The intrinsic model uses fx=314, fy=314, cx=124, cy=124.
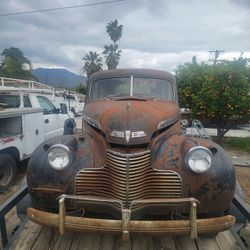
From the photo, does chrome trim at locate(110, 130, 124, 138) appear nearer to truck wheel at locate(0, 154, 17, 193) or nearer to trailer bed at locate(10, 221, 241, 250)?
trailer bed at locate(10, 221, 241, 250)

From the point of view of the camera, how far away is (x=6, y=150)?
20.6ft

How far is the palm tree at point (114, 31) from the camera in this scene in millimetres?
49062

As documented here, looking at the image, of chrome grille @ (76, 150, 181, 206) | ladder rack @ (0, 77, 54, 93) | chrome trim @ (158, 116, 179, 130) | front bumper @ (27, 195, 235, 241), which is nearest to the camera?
front bumper @ (27, 195, 235, 241)

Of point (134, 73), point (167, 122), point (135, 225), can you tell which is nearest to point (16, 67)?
point (134, 73)

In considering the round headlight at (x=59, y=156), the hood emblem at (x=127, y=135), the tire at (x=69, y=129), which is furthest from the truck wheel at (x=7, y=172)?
the hood emblem at (x=127, y=135)

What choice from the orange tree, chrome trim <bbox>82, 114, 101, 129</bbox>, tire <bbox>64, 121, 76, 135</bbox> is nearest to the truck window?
tire <bbox>64, 121, 76, 135</bbox>

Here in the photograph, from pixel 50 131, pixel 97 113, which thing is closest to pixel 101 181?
pixel 97 113

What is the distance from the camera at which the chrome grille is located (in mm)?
3137

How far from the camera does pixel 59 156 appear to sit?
3330mm

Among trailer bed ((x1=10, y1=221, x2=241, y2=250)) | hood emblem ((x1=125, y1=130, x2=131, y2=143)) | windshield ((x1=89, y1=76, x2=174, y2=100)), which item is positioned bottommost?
trailer bed ((x1=10, y1=221, x2=241, y2=250))

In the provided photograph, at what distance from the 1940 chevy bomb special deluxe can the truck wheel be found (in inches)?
111

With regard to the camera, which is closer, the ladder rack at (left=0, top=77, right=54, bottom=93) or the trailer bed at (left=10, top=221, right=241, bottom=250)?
the trailer bed at (left=10, top=221, right=241, bottom=250)

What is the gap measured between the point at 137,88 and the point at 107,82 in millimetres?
580

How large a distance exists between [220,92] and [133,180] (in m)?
8.65
